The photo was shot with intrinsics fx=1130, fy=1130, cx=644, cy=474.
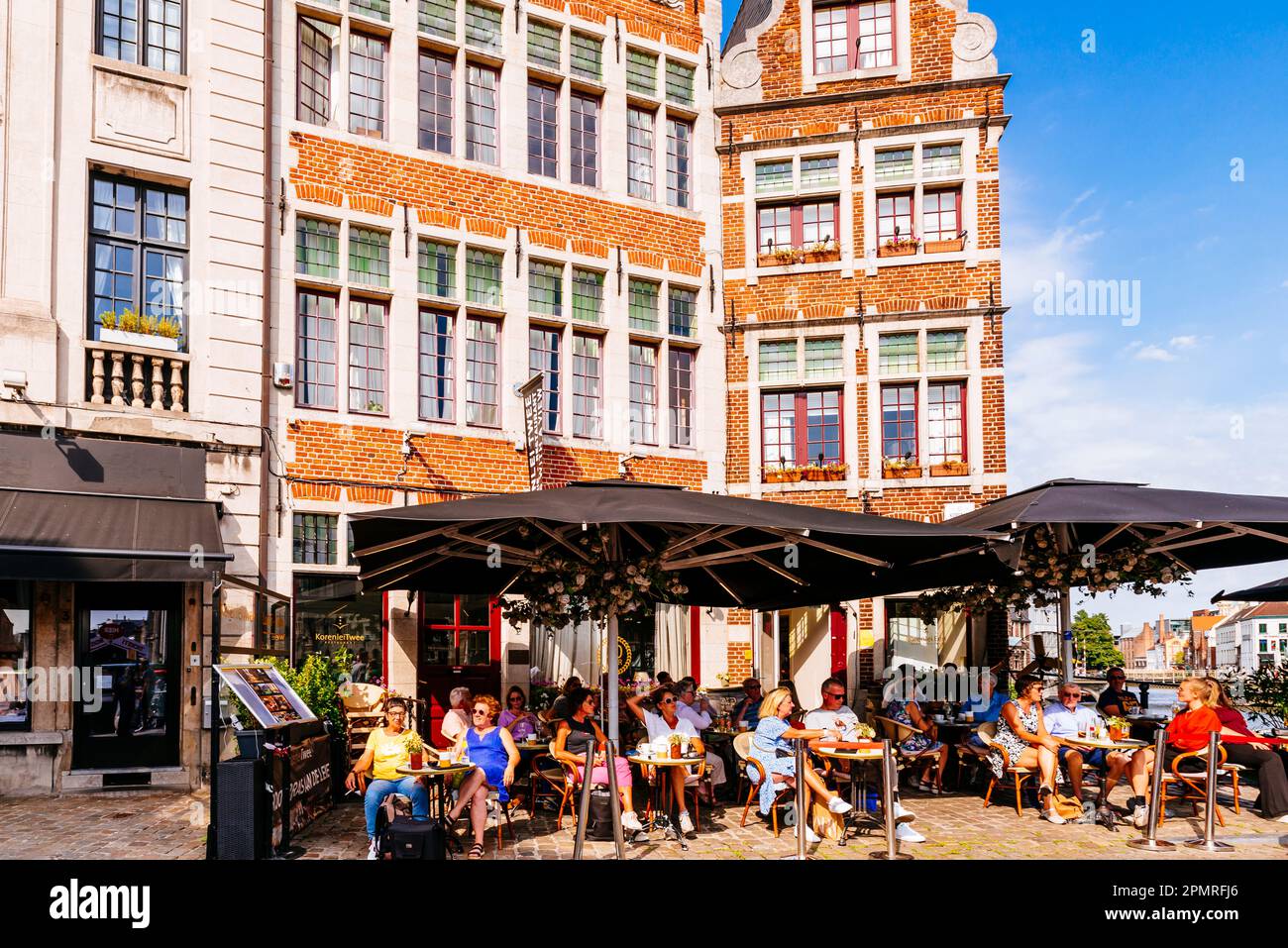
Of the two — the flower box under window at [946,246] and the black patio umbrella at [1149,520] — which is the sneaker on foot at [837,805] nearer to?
the black patio umbrella at [1149,520]

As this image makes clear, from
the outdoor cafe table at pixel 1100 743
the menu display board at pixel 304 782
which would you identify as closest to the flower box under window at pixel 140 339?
the menu display board at pixel 304 782

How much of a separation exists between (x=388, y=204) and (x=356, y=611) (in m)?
4.56

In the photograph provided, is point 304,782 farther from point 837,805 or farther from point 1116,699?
point 1116,699

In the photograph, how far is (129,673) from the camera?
34.8ft

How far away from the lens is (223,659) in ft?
33.3

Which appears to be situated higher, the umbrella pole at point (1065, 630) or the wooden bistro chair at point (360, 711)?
the umbrella pole at point (1065, 630)

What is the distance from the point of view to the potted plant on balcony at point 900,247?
1493 cm

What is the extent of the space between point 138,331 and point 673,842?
710 centimetres

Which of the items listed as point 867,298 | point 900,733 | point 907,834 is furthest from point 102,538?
Answer: point 867,298

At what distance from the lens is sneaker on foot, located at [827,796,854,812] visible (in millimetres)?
7734

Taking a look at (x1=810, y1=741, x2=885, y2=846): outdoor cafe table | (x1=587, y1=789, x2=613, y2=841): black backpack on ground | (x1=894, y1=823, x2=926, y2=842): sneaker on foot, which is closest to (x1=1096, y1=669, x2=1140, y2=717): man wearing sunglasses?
(x1=810, y1=741, x2=885, y2=846): outdoor cafe table

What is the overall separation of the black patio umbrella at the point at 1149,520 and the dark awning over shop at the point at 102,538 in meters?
6.13

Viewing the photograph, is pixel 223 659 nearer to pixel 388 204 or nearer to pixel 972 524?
pixel 388 204

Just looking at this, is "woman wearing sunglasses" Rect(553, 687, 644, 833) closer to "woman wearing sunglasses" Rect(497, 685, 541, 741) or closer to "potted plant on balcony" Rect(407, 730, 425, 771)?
"woman wearing sunglasses" Rect(497, 685, 541, 741)
